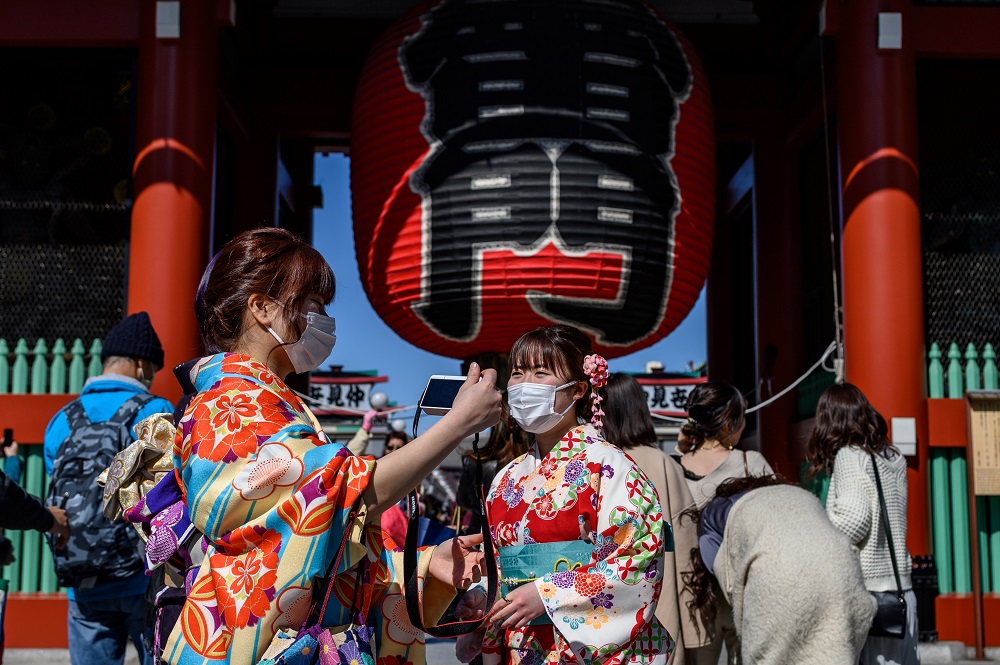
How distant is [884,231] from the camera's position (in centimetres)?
670

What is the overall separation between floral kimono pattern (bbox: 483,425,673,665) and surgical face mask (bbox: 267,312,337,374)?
92 cm

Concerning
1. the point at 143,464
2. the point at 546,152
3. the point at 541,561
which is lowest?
the point at 541,561

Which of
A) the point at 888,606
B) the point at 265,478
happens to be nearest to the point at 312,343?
the point at 265,478

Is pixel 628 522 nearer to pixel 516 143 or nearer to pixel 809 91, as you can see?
pixel 516 143

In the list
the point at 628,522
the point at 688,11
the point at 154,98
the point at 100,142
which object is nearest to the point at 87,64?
the point at 100,142

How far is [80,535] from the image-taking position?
3701 millimetres

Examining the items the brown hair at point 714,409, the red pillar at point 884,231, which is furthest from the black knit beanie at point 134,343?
the red pillar at point 884,231

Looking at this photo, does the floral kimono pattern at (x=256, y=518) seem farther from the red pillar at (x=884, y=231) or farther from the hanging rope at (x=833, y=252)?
the red pillar at (x=884, y=231)

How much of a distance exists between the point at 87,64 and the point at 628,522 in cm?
654

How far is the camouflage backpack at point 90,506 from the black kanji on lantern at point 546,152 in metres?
2.21

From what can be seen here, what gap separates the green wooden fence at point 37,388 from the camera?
663cm

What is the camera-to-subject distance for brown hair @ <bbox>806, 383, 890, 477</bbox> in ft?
12.6

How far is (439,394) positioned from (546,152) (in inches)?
146

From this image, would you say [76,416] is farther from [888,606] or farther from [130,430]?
[888,606]
